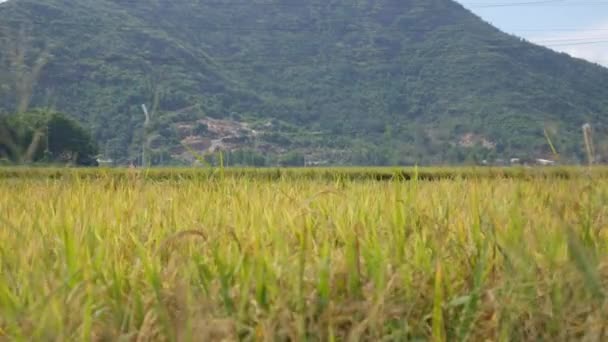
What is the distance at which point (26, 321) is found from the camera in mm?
1024

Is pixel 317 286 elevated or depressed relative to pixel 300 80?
depressed

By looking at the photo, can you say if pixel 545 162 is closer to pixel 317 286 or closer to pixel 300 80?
pixel 317 286

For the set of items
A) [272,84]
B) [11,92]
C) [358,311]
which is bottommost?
[358,311]

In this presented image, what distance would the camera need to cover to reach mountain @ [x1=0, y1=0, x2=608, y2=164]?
191cm

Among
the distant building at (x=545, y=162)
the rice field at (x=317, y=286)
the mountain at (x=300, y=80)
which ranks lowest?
the rice field at (x=317, y=286)

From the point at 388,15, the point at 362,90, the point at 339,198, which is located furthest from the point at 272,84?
the point at 339,198

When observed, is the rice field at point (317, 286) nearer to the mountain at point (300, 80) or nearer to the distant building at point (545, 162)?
the distant building at point (545, 162)

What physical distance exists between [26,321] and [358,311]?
22.0 inches

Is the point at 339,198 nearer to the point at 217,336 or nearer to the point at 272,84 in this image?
the point at 217,336

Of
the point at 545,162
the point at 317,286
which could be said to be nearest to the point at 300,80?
the point at 545,162

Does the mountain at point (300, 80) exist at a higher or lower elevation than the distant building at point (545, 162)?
higher

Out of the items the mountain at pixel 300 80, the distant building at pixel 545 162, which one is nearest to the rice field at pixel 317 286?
the distant building at pixel 545 162

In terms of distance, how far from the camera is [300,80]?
74.1 m

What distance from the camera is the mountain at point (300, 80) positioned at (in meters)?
1.91
